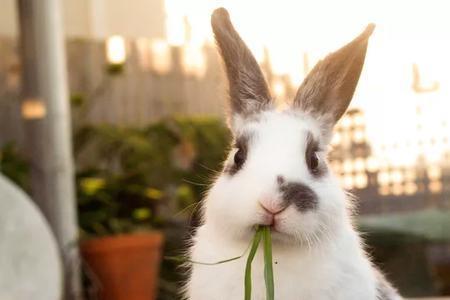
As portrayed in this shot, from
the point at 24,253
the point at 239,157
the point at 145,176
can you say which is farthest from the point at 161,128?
the point at 239,157

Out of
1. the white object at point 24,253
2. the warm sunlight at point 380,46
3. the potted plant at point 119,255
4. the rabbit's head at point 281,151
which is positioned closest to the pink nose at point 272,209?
the rabbit's head at point 281,151

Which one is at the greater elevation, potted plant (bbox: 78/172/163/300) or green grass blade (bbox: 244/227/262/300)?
green grass blade (bbox: 244/227/262/300)

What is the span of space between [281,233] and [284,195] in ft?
0.13

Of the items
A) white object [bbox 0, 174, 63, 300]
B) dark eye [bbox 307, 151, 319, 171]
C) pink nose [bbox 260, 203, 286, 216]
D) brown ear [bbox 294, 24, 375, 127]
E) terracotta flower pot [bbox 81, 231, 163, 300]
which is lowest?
terracotta flower pot [bbox 81, 231, 163, 300]

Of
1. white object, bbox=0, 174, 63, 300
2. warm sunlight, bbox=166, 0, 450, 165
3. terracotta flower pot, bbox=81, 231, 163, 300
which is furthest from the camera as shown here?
terracotta flower pot, bbox=81, 231, 163, 300

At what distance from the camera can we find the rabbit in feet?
2.64

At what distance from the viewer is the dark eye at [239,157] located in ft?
2.87

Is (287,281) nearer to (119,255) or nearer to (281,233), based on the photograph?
(281,233)

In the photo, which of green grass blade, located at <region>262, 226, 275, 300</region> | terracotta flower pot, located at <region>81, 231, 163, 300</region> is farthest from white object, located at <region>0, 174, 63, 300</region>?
green grass blade, located at <region>262, 226, 275, 300</region>

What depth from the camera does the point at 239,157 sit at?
2.89 feet

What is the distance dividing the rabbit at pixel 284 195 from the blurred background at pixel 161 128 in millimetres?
355

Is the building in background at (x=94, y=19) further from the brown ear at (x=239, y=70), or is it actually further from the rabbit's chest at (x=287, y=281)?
the rabbit's chest at (x=287, y=281)

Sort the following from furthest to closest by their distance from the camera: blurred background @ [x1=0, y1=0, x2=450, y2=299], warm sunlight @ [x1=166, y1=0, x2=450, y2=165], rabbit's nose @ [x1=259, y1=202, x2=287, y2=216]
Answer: blurred background @ [x1=0, y1=0, x2=450, y2=299] < warm sunlight @ [x1=166, y1=0, x2=450, y2=165] < rabbit's nose @ [x1=259, y1=202, x2=287, y2=216]

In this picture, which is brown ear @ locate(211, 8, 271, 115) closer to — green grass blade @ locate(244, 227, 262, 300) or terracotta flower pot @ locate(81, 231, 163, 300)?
green grass blade @ locate(244, 227, 262, 300)
